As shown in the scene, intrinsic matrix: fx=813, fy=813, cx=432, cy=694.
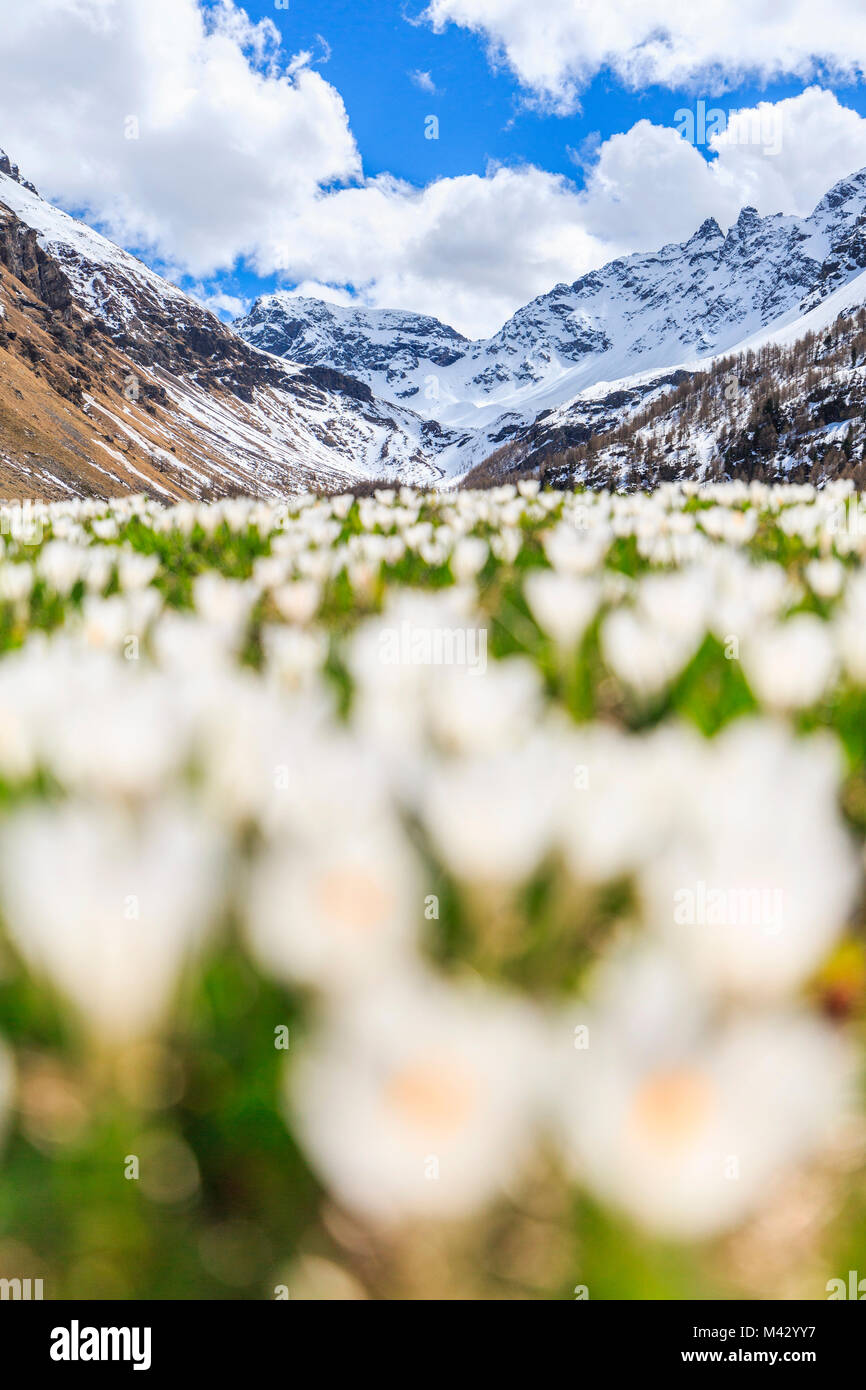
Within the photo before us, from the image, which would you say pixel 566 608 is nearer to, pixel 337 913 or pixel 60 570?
pixel 337 913

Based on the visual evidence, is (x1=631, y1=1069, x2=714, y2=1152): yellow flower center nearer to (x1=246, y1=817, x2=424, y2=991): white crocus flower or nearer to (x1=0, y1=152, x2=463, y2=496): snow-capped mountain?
(x1=246, y1=817, x2=424, y2=991): white crocus flower

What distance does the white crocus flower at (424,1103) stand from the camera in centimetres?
60

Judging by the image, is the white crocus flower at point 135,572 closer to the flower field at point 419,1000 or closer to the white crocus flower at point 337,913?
the flower field at point 419,1000

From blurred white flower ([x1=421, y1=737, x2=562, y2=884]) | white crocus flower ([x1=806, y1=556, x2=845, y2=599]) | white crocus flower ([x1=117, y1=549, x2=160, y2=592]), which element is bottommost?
blurred white flower ([x1=421, y1=737, x2=562, y2=884])

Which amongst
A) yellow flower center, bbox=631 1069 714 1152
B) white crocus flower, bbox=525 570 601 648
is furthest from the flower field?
white crocus flower, bbox=525 570 601 648

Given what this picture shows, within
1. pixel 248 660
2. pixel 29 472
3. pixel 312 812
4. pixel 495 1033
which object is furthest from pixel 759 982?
pixel 29 472

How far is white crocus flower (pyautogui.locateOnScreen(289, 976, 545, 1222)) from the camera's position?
599mm

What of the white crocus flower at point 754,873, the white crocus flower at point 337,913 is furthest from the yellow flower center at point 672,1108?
the white crocus flower at point 337,913

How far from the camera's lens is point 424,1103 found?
0.61 m

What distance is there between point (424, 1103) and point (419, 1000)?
7cm

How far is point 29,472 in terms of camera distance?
83.5m

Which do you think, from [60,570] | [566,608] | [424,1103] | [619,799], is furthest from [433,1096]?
[60,570]

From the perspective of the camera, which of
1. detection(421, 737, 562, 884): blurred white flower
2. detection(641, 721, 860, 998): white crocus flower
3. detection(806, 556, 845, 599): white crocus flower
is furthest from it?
detection(806, 556, 845, 599): white crocus flower
